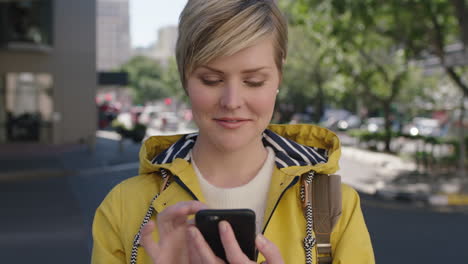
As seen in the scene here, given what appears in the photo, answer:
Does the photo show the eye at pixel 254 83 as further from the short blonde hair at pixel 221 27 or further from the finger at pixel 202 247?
the finger at pixel 202 247

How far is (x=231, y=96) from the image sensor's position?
1.70 m

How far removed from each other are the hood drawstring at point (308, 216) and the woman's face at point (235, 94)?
212mm

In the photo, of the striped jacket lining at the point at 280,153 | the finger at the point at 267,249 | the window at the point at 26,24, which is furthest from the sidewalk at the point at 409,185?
the window at the point at 26,24

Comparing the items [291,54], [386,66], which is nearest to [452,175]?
[386,66]

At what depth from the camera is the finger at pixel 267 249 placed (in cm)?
138

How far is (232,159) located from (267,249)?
0.54 meters

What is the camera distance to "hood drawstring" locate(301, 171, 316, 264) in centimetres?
172

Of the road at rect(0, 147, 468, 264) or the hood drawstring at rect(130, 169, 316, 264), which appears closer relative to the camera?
the hood drawstring at rect(130, 169, 316, 264)

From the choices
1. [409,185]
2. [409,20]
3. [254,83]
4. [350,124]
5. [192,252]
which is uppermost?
[409,20]

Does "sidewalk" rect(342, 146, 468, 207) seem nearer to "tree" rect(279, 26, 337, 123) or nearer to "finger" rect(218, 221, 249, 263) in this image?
"finger" rect(218, 221, 249, 263)

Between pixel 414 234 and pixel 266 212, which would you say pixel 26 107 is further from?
pixel 266 212

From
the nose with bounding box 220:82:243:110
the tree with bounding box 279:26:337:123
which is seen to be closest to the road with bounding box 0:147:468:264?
the nose with bounding box 220:82:243:110

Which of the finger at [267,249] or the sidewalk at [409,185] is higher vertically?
the finger at [267,249]

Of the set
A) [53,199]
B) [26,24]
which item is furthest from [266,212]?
[26,24]
